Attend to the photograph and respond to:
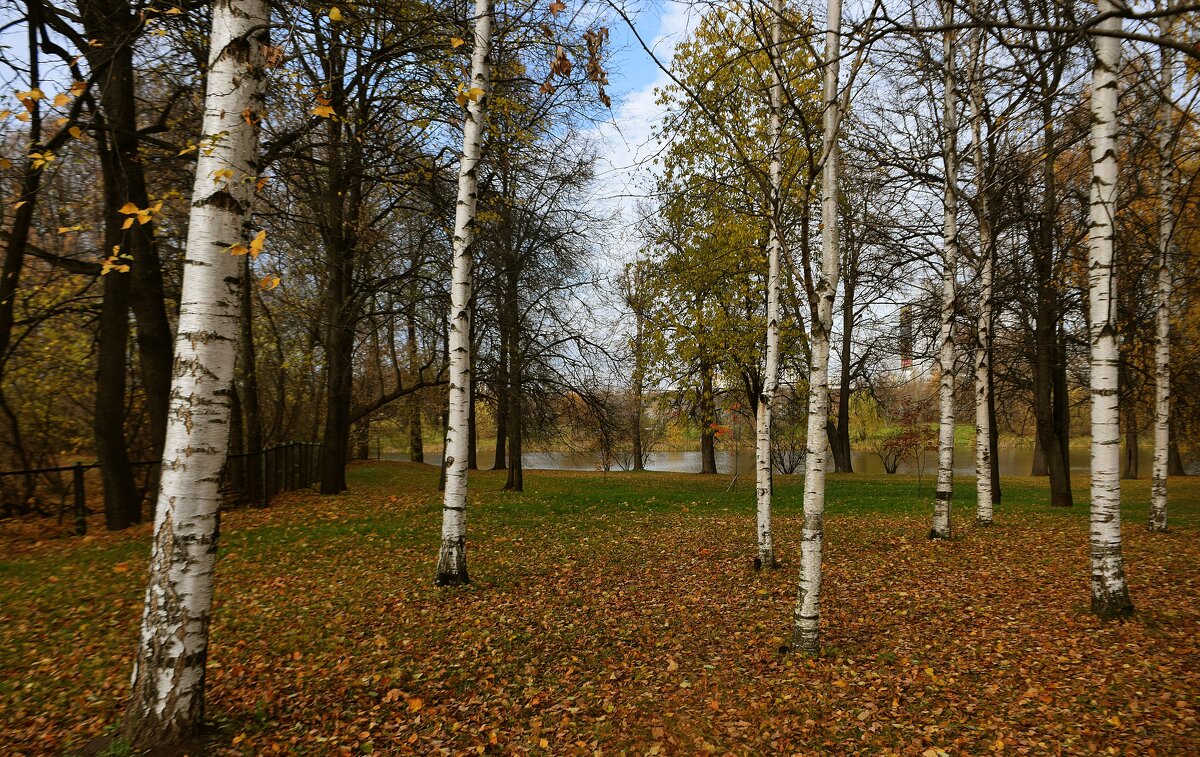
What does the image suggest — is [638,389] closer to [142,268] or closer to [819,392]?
[142,268]

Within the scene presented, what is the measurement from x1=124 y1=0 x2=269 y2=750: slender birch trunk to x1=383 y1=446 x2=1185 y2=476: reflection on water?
2119cm

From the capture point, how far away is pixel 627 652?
488cm

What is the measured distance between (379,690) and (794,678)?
3.07 meters

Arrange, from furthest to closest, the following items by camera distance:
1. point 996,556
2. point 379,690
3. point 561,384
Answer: point 561,384 < point 996,556 < point 379,690

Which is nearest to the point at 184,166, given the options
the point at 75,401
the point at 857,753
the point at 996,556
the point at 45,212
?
the point at 45,212

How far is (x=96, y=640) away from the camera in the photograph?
15.4 feet

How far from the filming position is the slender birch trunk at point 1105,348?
4977 mm

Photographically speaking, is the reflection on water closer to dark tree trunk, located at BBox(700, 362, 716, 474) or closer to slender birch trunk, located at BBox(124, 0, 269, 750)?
dark tree trunk, located at BBox(700, 362, 716, 474)

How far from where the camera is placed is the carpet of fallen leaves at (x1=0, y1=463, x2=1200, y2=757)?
359 cm

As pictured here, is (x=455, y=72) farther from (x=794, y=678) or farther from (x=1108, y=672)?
(x=1108, y=672)

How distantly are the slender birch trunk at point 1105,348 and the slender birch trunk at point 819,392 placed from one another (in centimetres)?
251

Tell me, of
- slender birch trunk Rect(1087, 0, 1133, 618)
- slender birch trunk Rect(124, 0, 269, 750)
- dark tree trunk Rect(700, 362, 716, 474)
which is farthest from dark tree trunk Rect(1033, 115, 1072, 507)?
slender birch trunk Rect(124, 0, 269, 750)

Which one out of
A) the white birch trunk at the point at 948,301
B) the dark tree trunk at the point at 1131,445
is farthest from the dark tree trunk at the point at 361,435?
the dark tree trunk at the point at 1131,445

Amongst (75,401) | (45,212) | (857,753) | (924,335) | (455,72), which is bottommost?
(857,753)
